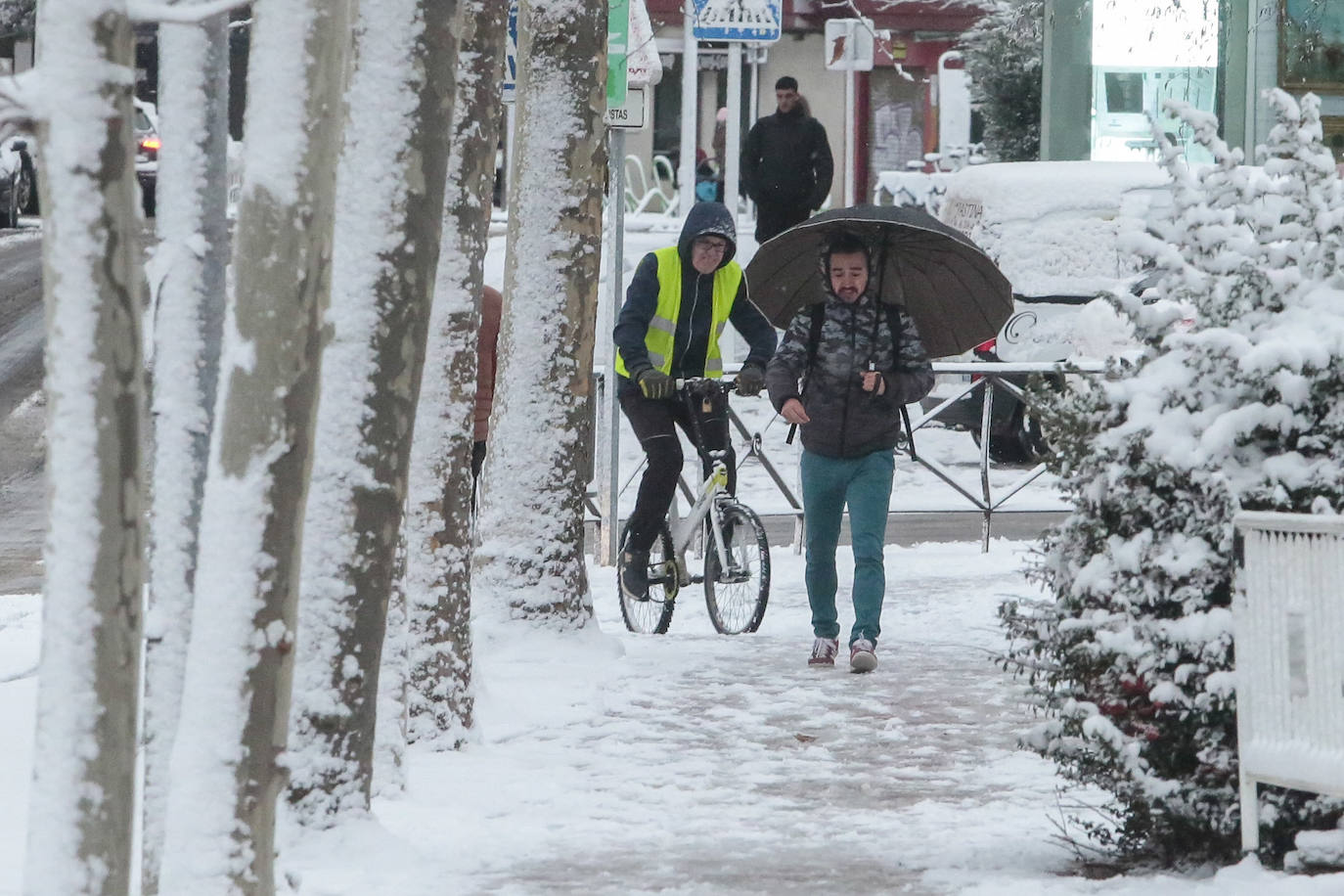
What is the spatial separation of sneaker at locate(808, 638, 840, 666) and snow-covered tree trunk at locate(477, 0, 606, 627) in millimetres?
889

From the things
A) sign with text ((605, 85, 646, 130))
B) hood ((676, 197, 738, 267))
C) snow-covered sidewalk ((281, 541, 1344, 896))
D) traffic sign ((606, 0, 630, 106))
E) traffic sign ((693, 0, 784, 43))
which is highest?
traffic sign ((693, 0, 784, 43))

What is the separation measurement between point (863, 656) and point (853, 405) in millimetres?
911

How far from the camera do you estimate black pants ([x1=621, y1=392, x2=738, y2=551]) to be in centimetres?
893

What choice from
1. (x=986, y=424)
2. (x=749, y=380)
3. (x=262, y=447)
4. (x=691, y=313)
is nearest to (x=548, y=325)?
(x=691, y=313)

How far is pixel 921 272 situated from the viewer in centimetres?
859

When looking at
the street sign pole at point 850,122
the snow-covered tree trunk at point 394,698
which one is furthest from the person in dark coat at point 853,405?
the street sign pole at point 850,122

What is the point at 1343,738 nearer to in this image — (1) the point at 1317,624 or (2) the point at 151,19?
(1) the point at 1317,624

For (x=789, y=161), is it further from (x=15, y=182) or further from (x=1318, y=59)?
(x=15, y=182)

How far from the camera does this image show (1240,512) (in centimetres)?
448

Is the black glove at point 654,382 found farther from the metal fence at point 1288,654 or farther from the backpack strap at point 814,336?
the metal fence at point 1288,654

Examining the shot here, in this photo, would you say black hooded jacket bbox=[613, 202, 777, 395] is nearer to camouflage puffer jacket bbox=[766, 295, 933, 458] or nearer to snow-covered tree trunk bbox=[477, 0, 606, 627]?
snow-covered tree trunk bbox=[477, 0, 606, 627]

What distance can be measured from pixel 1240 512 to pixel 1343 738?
495 millimetres

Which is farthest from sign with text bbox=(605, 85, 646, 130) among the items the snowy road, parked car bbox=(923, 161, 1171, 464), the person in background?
parked car bbox=(923, 161, 1171, 464)

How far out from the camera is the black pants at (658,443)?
8.93 meters
